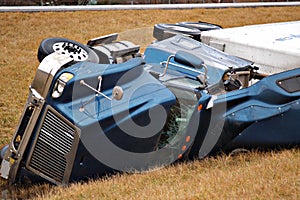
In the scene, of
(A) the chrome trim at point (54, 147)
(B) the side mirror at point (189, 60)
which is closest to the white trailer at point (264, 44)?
(B) the side mirror at point (189, 60)

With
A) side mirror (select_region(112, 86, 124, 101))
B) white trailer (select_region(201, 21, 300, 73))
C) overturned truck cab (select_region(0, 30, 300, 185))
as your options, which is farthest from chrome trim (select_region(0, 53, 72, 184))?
white trailer (select_region(201, 21, 300, 73))

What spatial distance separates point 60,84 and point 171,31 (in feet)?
8.99

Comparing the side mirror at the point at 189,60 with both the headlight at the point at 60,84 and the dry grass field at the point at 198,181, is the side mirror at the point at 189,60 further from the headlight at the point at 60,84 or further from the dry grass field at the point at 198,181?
the headlight at the point at 60,84

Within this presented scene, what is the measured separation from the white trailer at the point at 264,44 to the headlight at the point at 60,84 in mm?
2546

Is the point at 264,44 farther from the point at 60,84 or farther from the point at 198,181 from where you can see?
the point at 60,84

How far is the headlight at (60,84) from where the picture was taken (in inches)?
177

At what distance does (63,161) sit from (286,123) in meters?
2.10

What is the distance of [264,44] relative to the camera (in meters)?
6.34

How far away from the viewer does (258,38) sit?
6598mm

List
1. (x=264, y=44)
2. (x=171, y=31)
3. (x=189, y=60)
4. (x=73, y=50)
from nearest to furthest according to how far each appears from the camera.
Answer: (x=73, y=50), (x=189, y=60), (x=264, y=44), (x=171, y=31)

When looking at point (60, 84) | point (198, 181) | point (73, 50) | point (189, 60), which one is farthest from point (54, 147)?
point (189, 60)

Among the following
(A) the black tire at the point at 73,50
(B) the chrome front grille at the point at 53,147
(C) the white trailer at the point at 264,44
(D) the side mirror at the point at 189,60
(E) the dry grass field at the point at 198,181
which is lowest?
(E) the dry grass field at the point at 198,181

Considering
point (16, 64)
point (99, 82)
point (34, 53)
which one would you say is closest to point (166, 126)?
point (99, 82)

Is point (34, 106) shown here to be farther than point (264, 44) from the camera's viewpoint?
No
